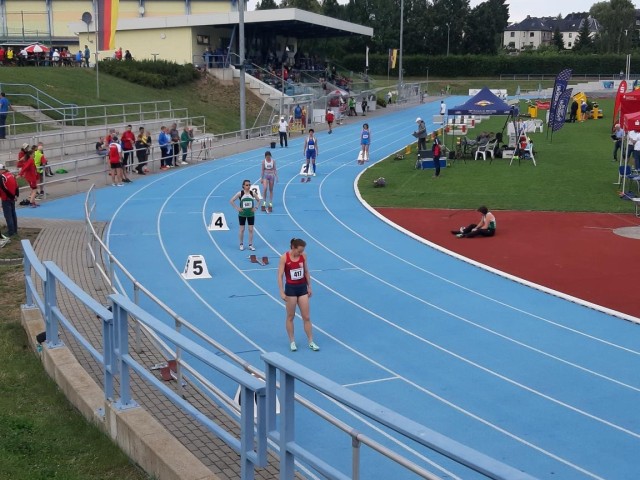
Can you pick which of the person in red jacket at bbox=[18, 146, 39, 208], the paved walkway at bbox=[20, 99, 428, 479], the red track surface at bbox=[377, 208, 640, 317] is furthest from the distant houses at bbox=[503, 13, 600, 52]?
the paved walkway at bbox=[20, 99, 428, 479]

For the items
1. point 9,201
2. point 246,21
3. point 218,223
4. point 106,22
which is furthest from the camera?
point 246,21

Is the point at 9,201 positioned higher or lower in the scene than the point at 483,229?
higher

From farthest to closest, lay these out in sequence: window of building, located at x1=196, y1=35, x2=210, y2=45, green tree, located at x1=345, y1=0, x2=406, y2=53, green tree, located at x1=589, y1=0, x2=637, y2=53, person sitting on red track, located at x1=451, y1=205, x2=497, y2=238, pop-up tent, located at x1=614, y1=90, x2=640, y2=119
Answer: green tree, located at x1=589, y1=0, x2=637, y2=53, green tree, located at x1=345, y1=0, x2=406, y2=53, window of building, located at x1=196, y1=35, x2=210, y2=45, pop-up tent, located at x1=614, y1=90, x2=640, y2=119, person sitting on red track, located at x1=451, y1=205, x2=497, y2=238

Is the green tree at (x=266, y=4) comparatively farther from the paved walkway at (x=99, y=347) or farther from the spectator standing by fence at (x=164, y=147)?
the paved walkway at (x=99, y=347)

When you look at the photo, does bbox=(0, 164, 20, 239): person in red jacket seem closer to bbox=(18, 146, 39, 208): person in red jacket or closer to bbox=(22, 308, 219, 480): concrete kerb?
bbox=(18, 146, 39, 208): person in red jacket

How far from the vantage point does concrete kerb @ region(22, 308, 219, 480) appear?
5648mm

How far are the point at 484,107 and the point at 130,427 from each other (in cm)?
2752

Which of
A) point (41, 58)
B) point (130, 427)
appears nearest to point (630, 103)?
point (130, 427)

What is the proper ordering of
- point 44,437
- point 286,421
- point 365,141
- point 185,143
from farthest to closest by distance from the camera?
point 365,141 → point 185,143 → point 44,437 → point 286,421

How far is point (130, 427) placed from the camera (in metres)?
6.26

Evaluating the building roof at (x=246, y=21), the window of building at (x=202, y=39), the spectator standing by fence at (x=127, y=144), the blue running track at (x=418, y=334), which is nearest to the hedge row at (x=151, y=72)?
the building roof at (x=246, y=21)

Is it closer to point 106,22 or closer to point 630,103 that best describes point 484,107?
point 630,103

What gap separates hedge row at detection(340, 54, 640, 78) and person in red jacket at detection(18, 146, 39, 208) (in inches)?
2937

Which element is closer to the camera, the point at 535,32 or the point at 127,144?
the point at 127,144
